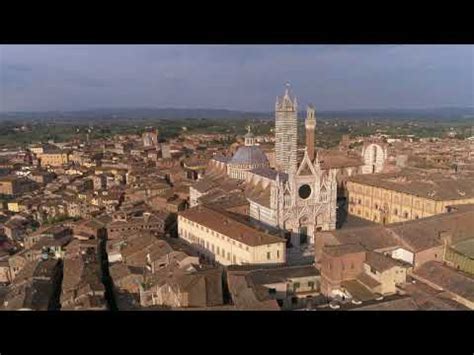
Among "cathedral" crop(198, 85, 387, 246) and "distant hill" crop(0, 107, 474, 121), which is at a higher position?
"distant hill" crop(0, 107, 474, 121)

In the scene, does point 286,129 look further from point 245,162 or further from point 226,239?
point 226,239

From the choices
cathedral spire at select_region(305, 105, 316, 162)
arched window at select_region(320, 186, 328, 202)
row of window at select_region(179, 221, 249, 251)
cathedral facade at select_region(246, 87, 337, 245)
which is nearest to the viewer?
row of window at select_region(179, 221, 249, 251)

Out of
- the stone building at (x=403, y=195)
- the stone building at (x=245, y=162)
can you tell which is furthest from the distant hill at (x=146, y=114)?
the stone building at (x=403, y=195)

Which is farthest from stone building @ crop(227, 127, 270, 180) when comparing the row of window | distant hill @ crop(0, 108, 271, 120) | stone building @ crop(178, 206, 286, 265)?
distant hill @ crop(0, 108, 271, 120)

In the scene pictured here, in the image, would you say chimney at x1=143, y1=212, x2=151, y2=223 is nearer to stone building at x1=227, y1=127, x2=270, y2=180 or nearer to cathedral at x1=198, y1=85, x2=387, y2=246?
cathedral at x1=198, y1=85, x2=387, y2=246

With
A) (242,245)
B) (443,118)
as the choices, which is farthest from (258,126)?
(242,245)

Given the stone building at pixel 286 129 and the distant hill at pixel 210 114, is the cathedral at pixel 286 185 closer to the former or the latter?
the stone building at pixel 286 129

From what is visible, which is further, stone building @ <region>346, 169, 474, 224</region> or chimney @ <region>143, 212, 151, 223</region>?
chimney @ <region>143, 212, 151, 223</region>

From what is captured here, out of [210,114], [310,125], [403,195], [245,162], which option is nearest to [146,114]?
[210,114]

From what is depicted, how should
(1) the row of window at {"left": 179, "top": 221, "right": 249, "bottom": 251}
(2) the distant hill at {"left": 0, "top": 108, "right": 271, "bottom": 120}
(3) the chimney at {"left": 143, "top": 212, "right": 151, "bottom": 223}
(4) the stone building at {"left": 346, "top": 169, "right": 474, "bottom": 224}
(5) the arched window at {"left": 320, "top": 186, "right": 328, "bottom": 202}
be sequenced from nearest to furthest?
(1) the row of window at {"left": 179, "top": 221, "right": 249, "bottom": 251}, (5) the arched window at {"left": 320, "top": 186, "right": 328, "bottom": 202}, (4) the stone building at {"left": 346, "top": 169, "right": 474, "bottom": 224}, (3) the chimney at {"left": 143, "top": 212, "right": 151, "bottom": 223}, (2) the distant hill at {"left": 0, "top": 108, "right": 271, "bottom": 120}
